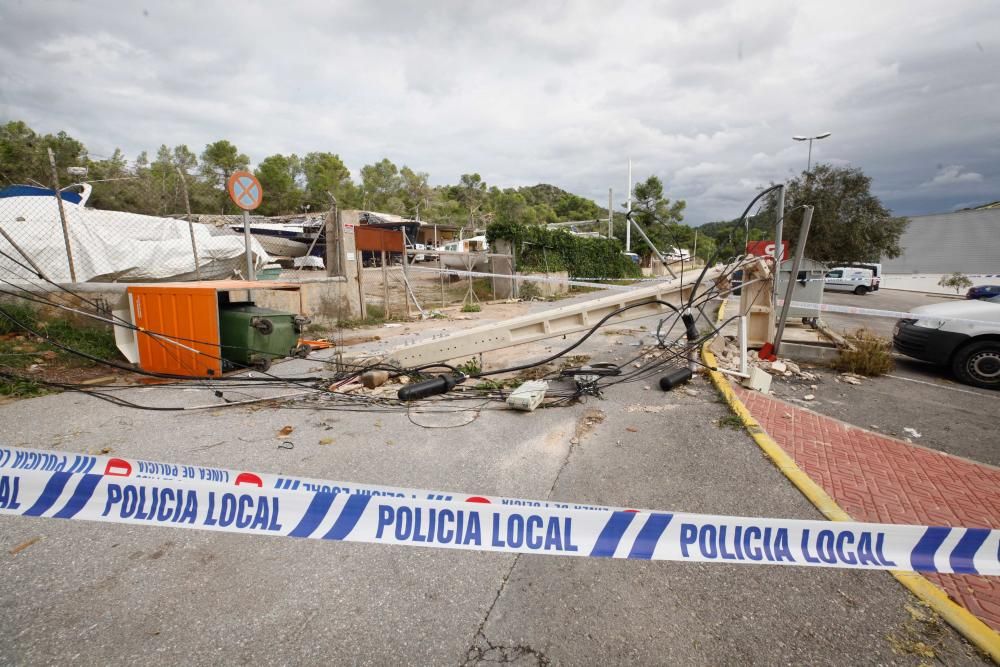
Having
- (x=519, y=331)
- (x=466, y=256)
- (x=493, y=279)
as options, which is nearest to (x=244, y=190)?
(x=519, y=331)

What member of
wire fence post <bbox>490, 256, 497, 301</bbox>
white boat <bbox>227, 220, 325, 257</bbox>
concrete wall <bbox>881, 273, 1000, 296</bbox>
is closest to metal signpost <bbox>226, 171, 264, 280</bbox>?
wire fence post <bbox>490, 256, 497, 301</bbox>

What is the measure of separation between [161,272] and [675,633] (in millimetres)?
12548

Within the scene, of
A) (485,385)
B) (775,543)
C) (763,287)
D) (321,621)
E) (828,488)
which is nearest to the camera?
(775,543)

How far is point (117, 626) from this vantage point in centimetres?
217

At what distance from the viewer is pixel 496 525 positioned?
203 cm

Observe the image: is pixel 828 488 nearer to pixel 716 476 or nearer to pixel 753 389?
pixel 716 476

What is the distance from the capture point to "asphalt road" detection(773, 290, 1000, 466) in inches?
186

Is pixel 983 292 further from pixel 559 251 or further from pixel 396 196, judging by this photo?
pixel 396 196

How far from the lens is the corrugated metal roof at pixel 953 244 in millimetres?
39688

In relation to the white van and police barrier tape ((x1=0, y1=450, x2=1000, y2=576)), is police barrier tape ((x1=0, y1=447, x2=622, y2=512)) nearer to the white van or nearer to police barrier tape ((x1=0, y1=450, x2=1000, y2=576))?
police barrier tape ((x1=0, y1=450, x2=1000, y2=576))

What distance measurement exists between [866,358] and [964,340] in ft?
4.38

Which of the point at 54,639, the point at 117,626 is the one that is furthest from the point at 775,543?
the point at 54,639

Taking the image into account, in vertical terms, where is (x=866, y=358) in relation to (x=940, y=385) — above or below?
above

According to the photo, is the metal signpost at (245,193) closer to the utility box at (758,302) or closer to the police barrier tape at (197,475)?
the police barrier tape at (197,475)
